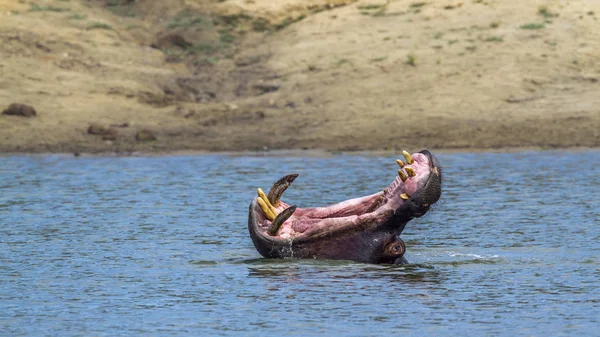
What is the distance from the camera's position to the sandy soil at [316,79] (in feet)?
76.8

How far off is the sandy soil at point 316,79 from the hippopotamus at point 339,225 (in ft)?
39.6

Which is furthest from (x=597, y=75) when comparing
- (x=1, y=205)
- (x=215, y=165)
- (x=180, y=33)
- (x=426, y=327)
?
(x=426, y=327)

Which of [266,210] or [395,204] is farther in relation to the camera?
[266,210]

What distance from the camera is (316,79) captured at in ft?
84.8

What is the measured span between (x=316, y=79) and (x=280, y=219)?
15546mm

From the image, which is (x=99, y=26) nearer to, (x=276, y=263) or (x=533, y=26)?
(x=533, y=26)

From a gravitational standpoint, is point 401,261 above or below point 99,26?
below

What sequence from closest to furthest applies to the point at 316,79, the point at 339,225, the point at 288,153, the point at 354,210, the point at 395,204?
the point at 395,204, the point at 339,225, the point at 354,210, the point at 288,153, the point at 316,79

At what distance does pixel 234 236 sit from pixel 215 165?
25.7 feet

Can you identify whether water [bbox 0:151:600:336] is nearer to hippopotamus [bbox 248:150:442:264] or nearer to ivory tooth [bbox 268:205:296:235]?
hippopotamus [bbox 248:150:442:264]

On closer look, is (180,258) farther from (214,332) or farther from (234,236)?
(214,332)

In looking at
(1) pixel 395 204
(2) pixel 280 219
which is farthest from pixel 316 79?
(1) pixel 395 204

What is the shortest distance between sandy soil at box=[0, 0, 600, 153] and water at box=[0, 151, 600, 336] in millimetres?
3450

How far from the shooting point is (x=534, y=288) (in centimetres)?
1030
